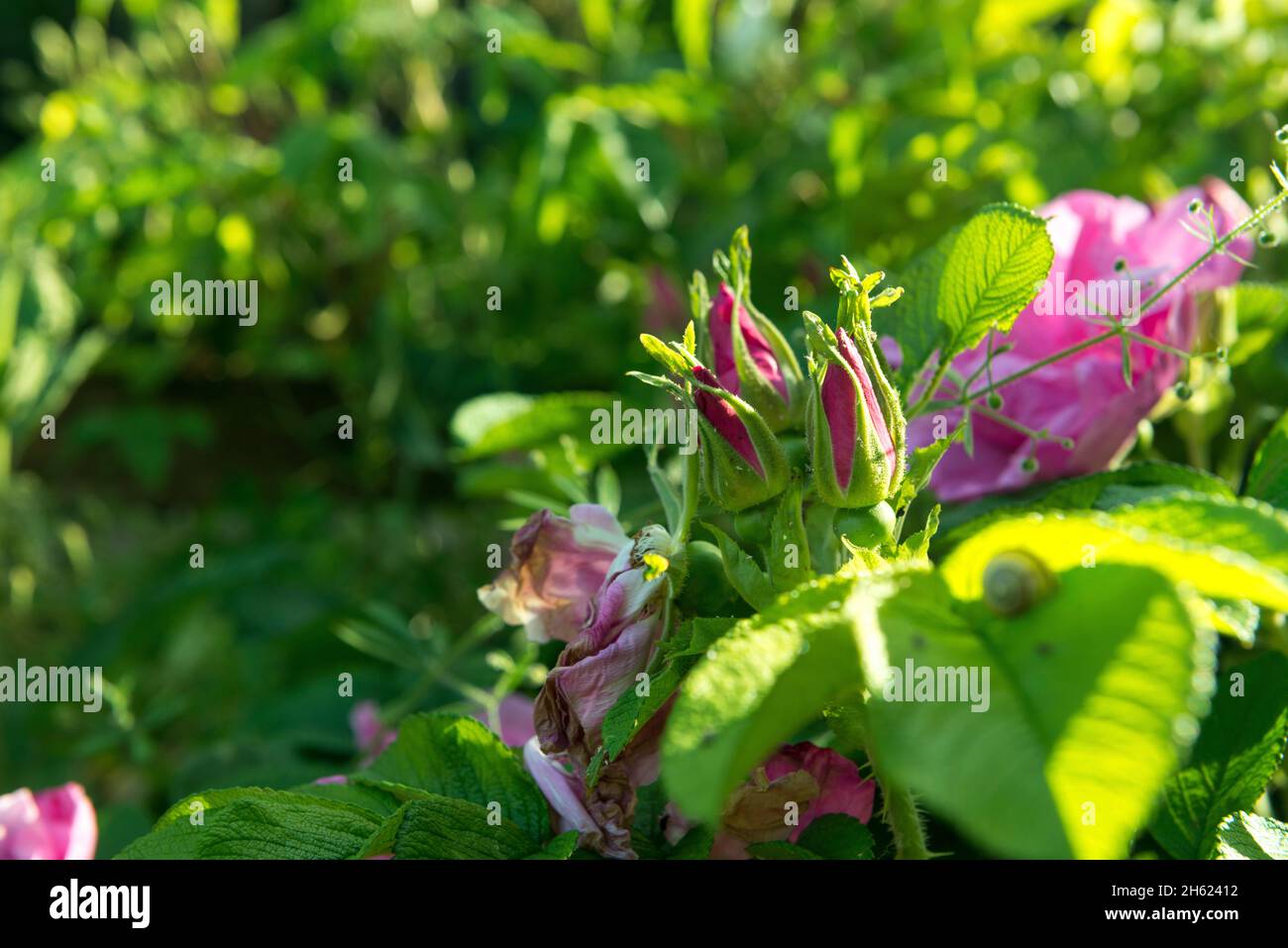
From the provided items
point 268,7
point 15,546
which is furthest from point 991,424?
point 268,7

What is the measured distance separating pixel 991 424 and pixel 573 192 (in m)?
0.46

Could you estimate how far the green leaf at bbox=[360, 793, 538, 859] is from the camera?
31 cm

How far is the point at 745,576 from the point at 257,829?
0.14 meters

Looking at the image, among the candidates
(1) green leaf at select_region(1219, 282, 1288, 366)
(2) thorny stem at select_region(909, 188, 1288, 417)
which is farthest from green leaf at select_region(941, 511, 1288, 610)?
(1) green leaf at select_region(1219, 282, 1288, 366)

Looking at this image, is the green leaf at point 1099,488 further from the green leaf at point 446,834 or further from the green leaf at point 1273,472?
the green leaf at point 446,834

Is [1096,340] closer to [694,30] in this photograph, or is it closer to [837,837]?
[837,837]

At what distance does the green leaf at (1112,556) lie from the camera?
0.21m

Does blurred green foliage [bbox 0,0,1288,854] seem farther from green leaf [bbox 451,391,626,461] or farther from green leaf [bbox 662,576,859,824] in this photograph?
green leaf [bbox 662,576,859,824]

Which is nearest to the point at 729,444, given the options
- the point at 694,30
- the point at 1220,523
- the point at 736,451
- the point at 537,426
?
the point at 736,451

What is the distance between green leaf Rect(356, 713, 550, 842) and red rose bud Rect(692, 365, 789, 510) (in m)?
0.12

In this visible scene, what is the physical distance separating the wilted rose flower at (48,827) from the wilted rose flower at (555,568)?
19cm

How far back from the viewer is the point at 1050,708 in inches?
8.1

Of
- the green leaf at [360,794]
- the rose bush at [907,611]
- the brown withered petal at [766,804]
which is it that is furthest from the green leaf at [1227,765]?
the green leaf at [360,794]

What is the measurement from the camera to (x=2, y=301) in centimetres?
85
